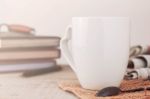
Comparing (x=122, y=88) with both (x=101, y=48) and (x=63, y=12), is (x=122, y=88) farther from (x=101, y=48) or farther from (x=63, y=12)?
(x=63, y=12)

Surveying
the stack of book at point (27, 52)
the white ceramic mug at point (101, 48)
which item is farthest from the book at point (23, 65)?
the white ceramic mug at point (101, 48)

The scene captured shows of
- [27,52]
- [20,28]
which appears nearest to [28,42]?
[27,52]

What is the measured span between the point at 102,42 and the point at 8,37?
0.88 feet

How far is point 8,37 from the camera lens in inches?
24.5

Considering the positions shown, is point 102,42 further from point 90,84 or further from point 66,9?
point 66,9

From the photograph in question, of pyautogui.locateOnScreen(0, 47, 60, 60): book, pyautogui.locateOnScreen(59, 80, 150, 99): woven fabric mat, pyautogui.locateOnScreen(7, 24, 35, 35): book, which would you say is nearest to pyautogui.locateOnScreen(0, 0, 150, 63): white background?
pyautogui.locateOnScreen(7, 24, 35, 35): book

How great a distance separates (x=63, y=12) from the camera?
2.71 feet

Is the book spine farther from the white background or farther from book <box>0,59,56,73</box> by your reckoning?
the white background

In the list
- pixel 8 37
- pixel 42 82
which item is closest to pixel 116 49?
pixel 42 82

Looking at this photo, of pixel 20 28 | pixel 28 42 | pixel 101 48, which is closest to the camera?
pixel 101 48

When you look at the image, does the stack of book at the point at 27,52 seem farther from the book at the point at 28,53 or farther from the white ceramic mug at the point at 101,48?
the white ceramic mug at the point at 101,48

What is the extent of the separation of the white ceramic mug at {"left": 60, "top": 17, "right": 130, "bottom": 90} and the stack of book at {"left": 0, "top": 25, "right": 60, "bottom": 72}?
211 mm

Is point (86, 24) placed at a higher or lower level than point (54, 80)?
higher

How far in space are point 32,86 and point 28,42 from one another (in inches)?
6.5
